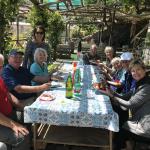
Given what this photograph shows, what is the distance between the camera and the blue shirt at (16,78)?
176 inches

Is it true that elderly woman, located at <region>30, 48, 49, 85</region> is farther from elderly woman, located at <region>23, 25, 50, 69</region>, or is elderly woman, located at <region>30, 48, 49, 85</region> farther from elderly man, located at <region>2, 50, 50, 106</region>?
elderly woman, located at <region>23, 25, 50, 69</region>

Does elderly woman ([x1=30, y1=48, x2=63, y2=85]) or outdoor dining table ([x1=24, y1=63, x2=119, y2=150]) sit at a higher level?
elderly woman ([x1=30, y1=48, x2=63, y2=85])

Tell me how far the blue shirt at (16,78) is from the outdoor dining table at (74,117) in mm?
470

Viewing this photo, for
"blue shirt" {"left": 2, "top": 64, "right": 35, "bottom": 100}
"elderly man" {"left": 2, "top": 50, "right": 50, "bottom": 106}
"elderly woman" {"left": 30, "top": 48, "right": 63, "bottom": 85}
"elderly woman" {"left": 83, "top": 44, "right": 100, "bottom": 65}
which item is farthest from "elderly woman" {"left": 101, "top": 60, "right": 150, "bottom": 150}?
"elderly woman" {"left": 83, "top": 44, "right": 100, "bottom": 65}

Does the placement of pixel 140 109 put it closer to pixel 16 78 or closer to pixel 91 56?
pixel 16 78

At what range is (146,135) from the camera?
3805 mm

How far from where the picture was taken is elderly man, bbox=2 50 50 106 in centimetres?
447

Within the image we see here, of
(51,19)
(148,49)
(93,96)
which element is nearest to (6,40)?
(93,96)

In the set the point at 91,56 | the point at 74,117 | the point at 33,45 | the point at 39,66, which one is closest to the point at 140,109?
the point at 74,117

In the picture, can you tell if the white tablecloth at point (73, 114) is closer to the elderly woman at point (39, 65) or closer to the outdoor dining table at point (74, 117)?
the outdoor dining table at point (74, 117)

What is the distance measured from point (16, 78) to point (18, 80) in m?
0.05

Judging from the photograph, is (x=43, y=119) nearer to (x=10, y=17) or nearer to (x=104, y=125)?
(x=104, y=125)

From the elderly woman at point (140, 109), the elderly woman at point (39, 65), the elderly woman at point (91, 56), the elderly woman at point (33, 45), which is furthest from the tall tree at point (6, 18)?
the elderly woman at point (140, 109)

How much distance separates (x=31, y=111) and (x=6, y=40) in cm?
350
